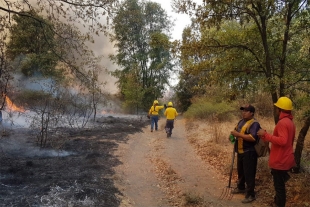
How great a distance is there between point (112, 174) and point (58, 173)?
143cm

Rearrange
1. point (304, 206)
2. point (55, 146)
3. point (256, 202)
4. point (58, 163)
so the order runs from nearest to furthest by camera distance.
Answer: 1. point (304, 206)
2. point (256, 202)
3. point (58, 163)
4. point (55, 146)

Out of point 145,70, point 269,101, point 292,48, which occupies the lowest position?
point 269,101

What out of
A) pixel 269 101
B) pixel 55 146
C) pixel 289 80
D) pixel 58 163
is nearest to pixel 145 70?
pixel 269 101

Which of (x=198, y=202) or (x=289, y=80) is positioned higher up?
(x=289, y=80)

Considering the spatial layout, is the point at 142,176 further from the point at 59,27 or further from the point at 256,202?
the point at 59,27

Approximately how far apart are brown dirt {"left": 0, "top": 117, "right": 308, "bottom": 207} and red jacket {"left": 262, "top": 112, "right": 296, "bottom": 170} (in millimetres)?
1267

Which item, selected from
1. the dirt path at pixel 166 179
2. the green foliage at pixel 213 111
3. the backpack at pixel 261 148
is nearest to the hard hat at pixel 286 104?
the backpack at pixel 261 148

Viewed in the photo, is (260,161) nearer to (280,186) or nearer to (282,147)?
(280,186)

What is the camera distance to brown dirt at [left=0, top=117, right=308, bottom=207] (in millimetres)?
5902

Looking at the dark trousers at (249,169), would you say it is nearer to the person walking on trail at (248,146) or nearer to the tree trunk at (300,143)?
the person walking on trail at (248,146)

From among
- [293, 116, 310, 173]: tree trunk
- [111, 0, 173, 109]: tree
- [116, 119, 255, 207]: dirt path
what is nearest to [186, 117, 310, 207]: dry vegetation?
[293, 116, 310, 173]: tree trunk

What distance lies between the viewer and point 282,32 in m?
7.10

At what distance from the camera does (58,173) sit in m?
7.55

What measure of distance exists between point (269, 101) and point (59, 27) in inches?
525
